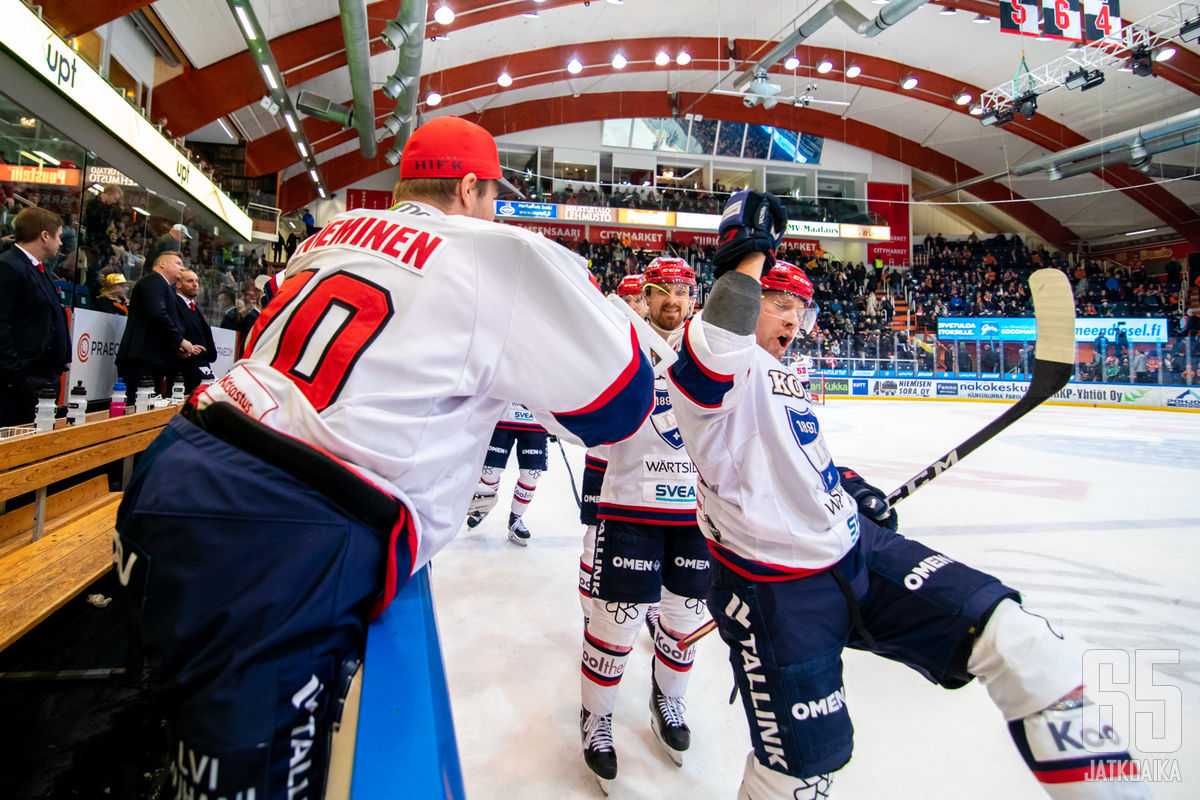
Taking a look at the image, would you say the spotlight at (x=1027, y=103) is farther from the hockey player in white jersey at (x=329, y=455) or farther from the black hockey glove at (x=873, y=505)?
the hockey player in white jersey at (x=329, y=455)

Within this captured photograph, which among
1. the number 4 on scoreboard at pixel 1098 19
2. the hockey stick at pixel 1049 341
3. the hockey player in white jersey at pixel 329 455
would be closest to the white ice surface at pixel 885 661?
the hockey stick at pixel 1049 341

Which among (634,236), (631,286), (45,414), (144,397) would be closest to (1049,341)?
(631,286)

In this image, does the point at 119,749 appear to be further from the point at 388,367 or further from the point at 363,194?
the point at 363,194

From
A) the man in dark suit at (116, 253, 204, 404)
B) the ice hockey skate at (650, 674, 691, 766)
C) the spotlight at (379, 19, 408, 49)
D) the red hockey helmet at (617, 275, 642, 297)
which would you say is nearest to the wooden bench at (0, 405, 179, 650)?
the man in dark suit at (116, 253, 204, 404)

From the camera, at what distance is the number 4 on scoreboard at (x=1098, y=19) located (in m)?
9.52

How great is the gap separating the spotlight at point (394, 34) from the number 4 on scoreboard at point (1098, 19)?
34.5ft

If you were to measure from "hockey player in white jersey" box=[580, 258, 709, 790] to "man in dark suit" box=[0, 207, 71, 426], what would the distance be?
3.17m

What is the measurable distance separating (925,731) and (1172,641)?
1.32 m

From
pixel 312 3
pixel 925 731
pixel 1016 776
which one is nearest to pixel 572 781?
pixel 925 731

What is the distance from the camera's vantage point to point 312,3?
11242 mm

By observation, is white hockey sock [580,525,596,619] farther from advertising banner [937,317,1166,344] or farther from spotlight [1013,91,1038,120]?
advertising banner [937,317,1166,344]

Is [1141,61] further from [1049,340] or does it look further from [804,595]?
[804,595]

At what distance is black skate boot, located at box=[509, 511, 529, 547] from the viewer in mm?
3994

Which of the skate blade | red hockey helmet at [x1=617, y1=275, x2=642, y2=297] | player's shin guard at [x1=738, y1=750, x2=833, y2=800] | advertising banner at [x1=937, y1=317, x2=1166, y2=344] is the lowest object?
the skate blade
